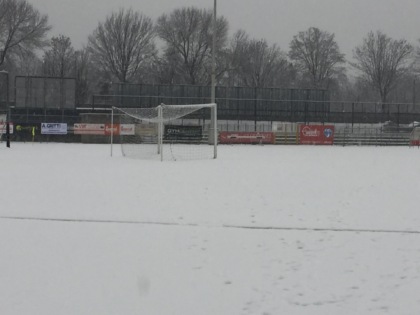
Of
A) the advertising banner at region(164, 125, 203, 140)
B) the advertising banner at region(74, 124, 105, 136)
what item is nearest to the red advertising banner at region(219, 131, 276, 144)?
the advertising banner at region(164, 125, 203, 140)

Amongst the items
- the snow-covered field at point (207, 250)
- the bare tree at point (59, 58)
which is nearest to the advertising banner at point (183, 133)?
the snow-covered field at point (207, 250)

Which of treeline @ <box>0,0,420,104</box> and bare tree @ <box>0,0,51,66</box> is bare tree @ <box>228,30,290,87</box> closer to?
treeline @ <box>0,0,420,104</box>

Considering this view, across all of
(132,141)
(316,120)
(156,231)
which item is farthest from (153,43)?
(156,231)

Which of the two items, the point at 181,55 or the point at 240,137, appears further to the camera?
the point at 181,55

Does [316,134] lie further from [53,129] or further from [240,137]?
[53,129]

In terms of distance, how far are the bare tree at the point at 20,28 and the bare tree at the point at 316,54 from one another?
40.0 m

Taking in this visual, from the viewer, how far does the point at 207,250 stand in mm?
6637

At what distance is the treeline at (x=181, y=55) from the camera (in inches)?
2709

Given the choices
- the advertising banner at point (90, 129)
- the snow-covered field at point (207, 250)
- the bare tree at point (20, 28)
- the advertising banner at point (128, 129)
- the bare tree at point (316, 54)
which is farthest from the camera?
the bare tree at point (316, 54)

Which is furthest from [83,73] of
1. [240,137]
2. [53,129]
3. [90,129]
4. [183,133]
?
[183,133]

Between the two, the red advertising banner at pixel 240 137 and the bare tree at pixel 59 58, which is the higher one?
the bare tree at pixel 59 58

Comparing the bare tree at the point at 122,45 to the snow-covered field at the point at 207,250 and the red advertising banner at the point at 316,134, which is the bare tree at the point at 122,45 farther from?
the snow-covered field at the point at 207,250

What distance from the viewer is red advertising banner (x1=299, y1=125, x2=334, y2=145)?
43.5 m

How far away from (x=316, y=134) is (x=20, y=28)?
44779 mm
